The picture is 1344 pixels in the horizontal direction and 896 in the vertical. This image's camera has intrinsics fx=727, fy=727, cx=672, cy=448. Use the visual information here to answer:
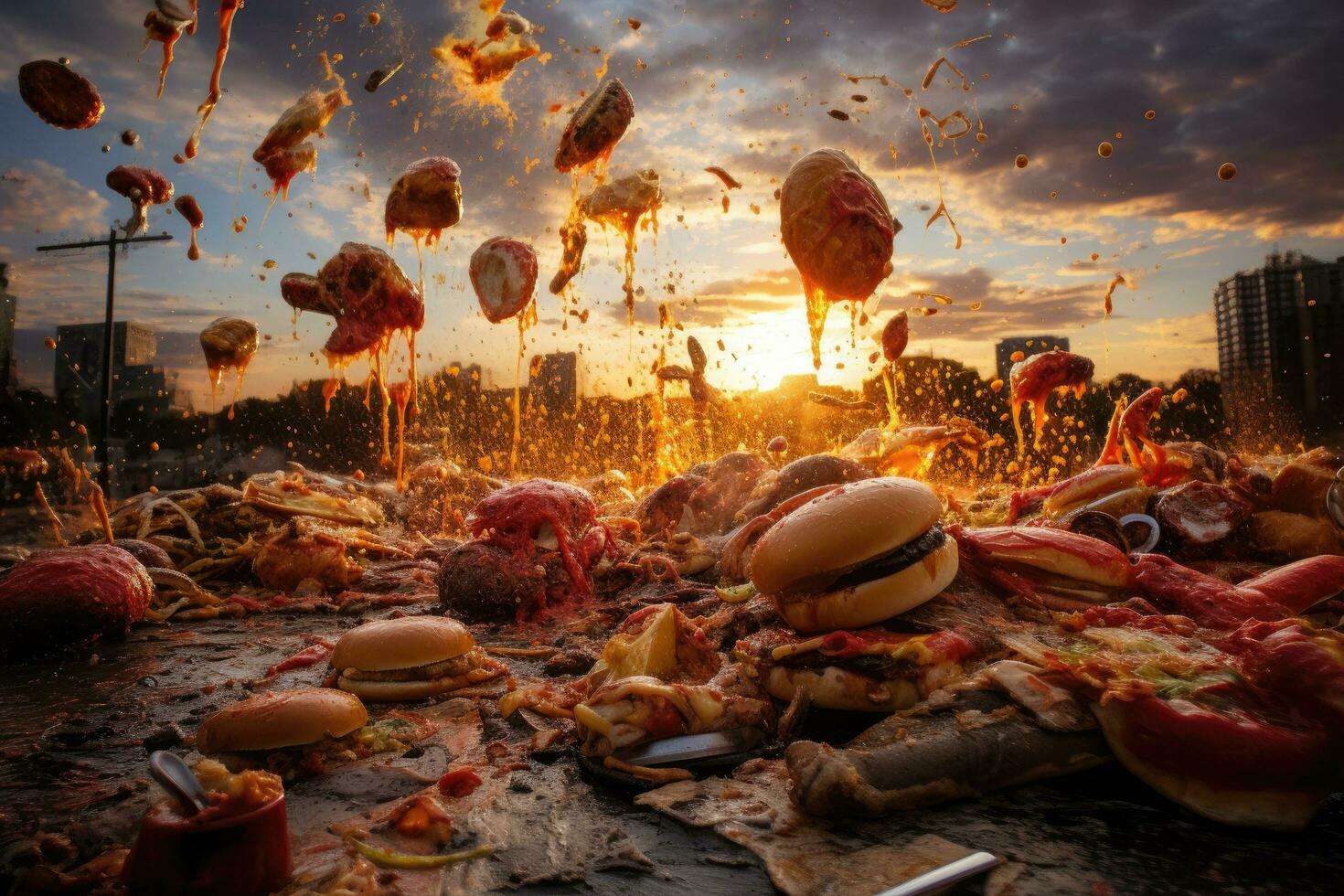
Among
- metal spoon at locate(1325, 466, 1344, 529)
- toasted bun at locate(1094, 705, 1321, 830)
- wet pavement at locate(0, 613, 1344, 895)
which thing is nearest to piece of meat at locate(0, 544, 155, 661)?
wet pavement at locate(0, 613, 1344, 895)

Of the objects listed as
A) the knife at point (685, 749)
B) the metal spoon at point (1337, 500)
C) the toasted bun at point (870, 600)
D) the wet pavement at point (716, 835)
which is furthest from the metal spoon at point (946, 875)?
the metal spoon at point (1337, 500)

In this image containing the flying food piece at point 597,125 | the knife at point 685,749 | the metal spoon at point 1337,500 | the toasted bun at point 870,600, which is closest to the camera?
the knife at point 685,749

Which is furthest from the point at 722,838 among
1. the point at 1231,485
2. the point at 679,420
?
the point at 679,420

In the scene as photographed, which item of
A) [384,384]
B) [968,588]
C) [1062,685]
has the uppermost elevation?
[384,384]

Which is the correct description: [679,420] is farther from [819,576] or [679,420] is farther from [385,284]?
[819,576]

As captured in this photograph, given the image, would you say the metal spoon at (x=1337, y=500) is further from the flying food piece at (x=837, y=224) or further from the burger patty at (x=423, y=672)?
the burger patty at (x=423, y=672)

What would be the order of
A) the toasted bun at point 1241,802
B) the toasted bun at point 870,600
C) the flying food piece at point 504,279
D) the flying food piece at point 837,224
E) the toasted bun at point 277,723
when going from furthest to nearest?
the flying food piece at point 504,279
the flying food piece at point 837,224
the toasted bun at point 870,600
the toasted bun at point 277,723
the toasted bun at point 1241,802

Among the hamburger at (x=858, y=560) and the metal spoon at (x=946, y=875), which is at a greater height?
the hamburger at (x=858, y=560)

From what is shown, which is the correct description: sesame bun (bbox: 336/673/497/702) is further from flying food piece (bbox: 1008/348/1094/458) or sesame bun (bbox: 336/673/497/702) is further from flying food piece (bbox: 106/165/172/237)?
flying food piece (bbox: 106/165/172/237)
